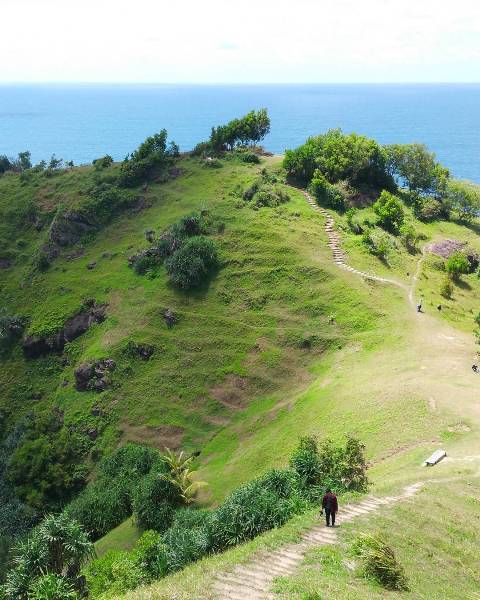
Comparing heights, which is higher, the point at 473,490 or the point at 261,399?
the point at 473,490

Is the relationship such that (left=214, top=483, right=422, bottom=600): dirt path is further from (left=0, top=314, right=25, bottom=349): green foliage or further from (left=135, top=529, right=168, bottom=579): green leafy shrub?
(left=0, top=314, right=25, bottom=349): green foliage

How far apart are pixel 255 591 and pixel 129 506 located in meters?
25.7

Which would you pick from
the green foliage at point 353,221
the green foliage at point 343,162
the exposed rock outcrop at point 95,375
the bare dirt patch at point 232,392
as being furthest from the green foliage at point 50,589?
the green foliage at point 343,162

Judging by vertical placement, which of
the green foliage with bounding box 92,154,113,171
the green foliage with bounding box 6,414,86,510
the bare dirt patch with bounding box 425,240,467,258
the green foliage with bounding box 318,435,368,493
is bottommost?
the green foliage with bounding box 6,414,86,510

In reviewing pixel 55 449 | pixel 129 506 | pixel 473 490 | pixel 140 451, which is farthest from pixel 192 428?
pixel 473 490

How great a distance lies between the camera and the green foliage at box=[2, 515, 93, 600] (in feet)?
75.6

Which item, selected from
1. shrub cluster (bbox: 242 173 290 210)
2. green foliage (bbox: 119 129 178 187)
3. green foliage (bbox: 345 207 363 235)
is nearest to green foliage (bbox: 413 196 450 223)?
green foliage (bbox: 345 207 363 235)

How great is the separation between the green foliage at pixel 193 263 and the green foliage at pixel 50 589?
40.6m

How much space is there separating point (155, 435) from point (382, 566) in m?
33.6

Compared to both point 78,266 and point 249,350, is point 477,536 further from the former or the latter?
point 78,266

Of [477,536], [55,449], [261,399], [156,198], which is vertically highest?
[156,198]

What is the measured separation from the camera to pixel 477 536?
72.9ft

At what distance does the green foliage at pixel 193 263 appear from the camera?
60.1 metres

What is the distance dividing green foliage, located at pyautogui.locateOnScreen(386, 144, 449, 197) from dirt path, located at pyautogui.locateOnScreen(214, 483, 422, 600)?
6559cm
